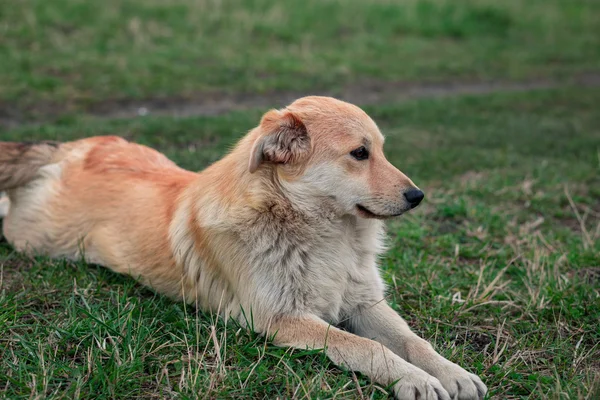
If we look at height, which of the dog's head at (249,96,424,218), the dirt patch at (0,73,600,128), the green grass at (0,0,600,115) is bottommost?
the dirt patch at (0,73,600,128)

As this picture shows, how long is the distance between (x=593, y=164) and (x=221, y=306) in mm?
5149

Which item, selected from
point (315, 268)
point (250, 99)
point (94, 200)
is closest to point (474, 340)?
point (315, 268)

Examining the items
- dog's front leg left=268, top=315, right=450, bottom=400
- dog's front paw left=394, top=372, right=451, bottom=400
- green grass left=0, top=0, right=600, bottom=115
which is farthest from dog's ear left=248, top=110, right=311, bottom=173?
green grass left=0, top=0, right=600, bottom=115

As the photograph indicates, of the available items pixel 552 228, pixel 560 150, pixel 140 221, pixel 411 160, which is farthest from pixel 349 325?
pixel 560 150

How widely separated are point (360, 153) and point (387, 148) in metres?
4.03

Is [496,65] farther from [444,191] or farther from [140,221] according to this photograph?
[140,221]

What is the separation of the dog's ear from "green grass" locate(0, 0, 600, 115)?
529 cm

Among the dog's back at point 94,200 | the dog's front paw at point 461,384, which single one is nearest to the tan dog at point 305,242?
the dog's front paw at point 461,384

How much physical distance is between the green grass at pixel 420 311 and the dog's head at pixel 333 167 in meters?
0.83

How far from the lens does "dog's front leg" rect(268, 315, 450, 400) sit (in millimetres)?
3152

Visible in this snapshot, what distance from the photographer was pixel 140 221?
4332mm

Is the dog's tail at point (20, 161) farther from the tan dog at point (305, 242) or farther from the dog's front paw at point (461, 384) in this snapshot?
the dog's front paw at point (461, 384)

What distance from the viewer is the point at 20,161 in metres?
4.87

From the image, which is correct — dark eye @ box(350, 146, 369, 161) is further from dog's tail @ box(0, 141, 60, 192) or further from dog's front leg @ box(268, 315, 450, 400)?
dog's tail @ box(0, 141, 60, 192)
